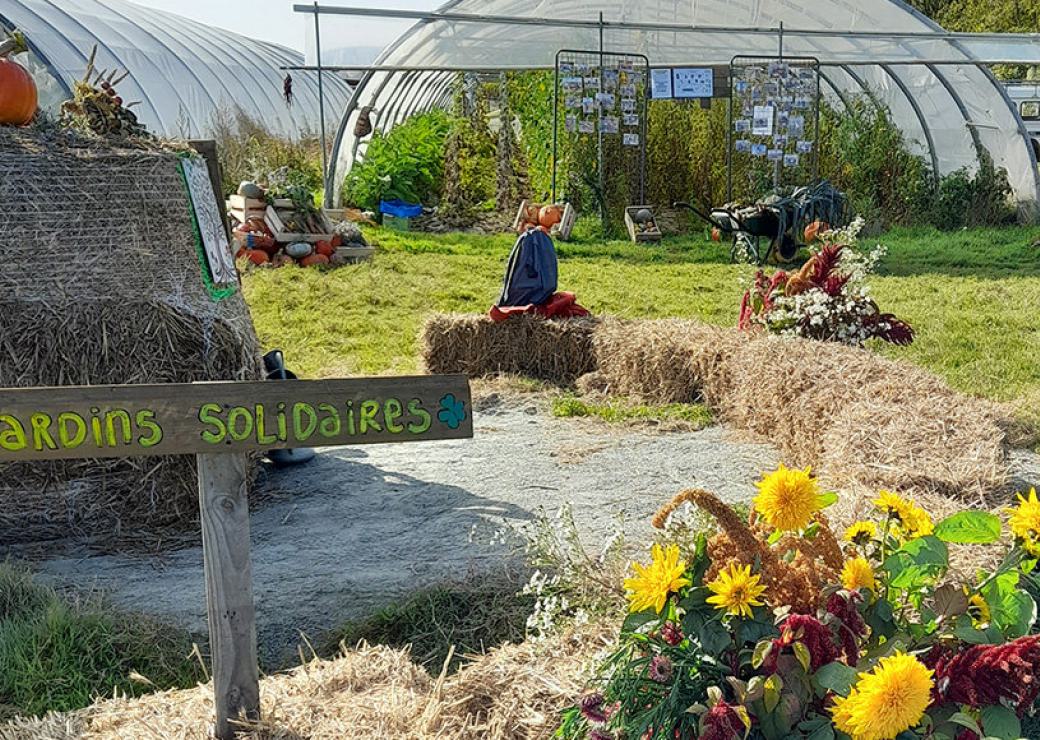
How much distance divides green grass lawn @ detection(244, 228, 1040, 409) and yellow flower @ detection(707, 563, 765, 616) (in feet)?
16.7

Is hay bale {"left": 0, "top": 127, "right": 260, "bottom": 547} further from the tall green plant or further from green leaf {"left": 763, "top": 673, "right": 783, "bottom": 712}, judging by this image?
the tall green plant

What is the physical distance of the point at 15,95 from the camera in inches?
191

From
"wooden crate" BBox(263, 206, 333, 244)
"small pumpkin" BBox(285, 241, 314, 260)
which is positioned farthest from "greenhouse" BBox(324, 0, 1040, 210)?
"small pumpkin" BBox(285, 241, 314, 260)

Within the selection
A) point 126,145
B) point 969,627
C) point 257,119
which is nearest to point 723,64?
point 257,119

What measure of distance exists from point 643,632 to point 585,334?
17.5ft

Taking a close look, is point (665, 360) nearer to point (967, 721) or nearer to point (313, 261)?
point (967, 721)

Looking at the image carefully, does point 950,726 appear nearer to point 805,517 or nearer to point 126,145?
point 805,517

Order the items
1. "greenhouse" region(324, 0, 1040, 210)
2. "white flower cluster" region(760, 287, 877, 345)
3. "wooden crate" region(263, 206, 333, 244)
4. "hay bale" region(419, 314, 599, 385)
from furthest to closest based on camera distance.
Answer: "greenhouse" region(324, 0, 1040, 210) < "wooden crate" region(263, 206, 333, 244) < "hay bale" region(419, 314, 599, 385) < "white flower cluster" region(760, 287, 877, 345)

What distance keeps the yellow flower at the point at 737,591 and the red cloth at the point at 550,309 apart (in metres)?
5.65

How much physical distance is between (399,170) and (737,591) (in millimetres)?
13343

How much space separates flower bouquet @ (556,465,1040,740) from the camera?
6.21 feet

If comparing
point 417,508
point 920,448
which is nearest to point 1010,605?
point 920,448

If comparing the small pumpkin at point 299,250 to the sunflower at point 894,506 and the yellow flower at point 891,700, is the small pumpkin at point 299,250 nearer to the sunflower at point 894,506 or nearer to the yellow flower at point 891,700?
the sunflower at point 894,506

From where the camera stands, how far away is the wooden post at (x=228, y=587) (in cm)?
248
